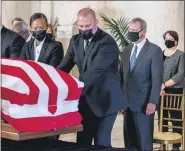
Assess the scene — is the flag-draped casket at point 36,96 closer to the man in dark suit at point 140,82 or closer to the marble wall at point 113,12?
the man in dark suit at point 140,82

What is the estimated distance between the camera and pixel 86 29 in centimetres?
313

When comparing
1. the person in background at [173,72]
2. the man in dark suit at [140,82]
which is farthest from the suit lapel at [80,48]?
the person in background at [173,72]

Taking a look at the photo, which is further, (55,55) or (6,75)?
(55,55)

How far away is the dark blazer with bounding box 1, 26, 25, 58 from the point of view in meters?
3.68

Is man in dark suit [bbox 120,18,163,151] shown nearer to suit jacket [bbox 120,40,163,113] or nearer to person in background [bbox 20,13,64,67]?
suit jacket [bbox 120,40,163,113]

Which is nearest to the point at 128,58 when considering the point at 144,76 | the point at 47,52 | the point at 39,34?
A: the point at 144,76

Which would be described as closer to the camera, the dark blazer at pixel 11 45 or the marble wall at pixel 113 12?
the dark blazer at pixel 11 45

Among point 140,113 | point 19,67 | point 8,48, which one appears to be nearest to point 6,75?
point 19,67

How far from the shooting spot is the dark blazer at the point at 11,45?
3676mm

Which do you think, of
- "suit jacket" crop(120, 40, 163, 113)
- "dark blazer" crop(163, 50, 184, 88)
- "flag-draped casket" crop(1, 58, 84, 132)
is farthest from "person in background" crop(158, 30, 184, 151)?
"flag-draped casket" crop(1, 58, 84, 132)

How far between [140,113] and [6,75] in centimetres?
294

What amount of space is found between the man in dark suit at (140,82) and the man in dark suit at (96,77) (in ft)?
3.82

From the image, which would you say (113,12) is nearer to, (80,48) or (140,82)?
(140,82)

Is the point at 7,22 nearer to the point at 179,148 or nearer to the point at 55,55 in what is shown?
the point at 179,148
